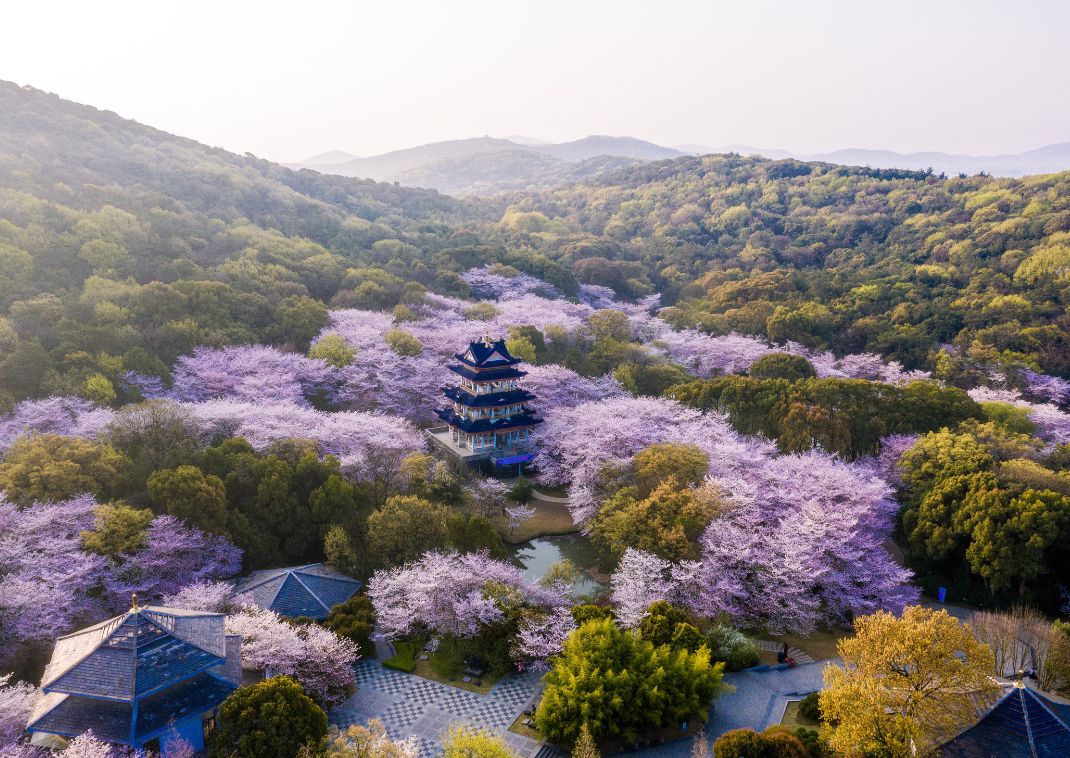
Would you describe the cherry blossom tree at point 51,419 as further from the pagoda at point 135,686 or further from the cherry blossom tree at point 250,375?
the pagoda at point 135,686

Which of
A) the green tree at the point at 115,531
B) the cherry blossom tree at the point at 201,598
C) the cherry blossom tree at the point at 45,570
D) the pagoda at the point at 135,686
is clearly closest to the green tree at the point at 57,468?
the cherry blossom tree at the point at 45,570

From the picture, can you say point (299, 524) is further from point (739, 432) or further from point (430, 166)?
point (430, 166)

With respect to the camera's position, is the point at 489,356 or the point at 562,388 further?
the point at 562,388

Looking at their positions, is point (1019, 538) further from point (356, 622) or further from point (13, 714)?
point (13, 714)

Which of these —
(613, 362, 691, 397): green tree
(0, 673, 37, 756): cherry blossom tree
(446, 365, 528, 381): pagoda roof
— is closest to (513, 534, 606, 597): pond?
(446, 365, 528, 381): pagoda roof

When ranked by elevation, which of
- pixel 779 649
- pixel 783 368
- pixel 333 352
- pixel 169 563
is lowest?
pixel 779 649

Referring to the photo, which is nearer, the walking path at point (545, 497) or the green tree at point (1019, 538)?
the green tree at point (1019, 538)

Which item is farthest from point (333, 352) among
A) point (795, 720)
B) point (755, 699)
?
point (795, 720)

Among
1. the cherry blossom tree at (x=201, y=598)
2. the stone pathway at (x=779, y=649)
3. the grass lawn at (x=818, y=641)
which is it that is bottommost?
the grass lawn at (x=818, y=641)
